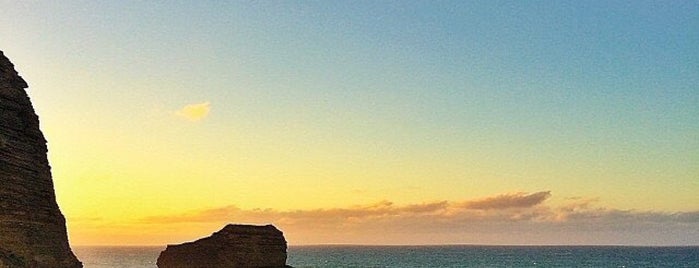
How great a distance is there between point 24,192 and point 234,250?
32.0 meters

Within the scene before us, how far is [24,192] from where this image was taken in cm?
2892

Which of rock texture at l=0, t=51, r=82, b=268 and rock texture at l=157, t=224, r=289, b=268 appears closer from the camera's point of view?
rock texture at l=0, t=51, r=82, b=268

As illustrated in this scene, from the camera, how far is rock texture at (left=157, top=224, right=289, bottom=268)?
6000 cm

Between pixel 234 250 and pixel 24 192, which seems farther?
pixel 234 250

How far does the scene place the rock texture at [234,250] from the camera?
6000 cm

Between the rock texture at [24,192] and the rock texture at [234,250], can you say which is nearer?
the rock texture at [24,192]

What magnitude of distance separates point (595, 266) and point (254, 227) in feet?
516

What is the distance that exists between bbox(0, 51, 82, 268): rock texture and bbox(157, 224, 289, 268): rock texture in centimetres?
2849

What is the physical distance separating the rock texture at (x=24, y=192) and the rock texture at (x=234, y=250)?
28487mm

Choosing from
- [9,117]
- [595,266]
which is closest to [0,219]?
[9,117]

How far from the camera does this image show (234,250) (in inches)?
2359

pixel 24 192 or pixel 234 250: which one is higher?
pixel 24 192

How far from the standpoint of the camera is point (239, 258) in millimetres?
60000

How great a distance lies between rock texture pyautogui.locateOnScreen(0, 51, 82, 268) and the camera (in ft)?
89.9
